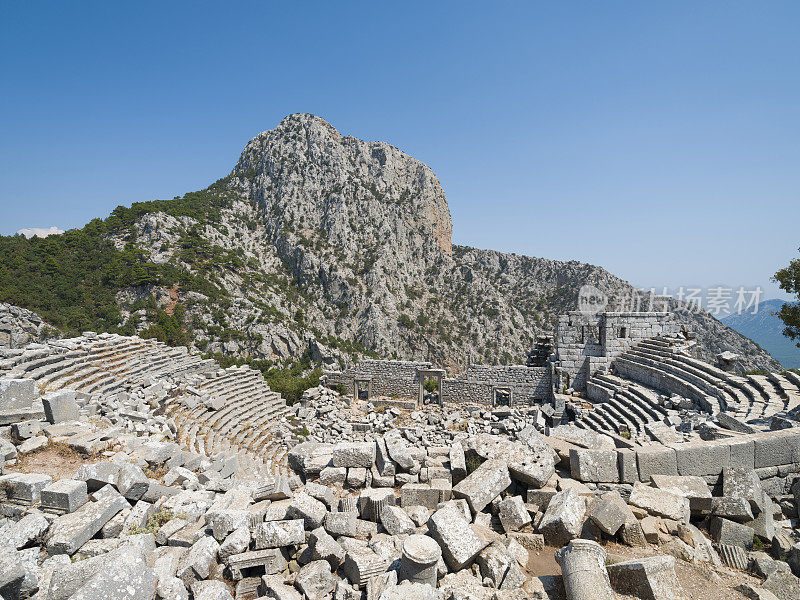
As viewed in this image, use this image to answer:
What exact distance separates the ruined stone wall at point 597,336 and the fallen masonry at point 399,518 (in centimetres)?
1100

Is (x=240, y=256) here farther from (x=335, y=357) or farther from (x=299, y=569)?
(x=299, y=569)

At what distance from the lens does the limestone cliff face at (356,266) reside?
46.9 metres

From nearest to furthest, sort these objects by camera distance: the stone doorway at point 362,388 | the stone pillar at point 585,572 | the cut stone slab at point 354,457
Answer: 1. the stone pillar at point 585,572
2. the cut stone slab at point 354,457
3. the stone doorway at point 362,388

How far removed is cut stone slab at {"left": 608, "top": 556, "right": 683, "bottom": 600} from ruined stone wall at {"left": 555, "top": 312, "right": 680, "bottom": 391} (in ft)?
60.5

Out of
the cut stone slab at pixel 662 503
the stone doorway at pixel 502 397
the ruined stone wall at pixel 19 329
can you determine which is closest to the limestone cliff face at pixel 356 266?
the ruined stone wall at pixel 19 329

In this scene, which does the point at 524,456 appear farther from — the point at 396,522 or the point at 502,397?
the point at 502,397

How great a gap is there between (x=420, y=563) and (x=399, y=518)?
57.3 inches

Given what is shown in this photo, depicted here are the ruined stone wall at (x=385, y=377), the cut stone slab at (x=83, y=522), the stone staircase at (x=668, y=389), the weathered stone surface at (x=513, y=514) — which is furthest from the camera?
the ruined stone wall at (x=385, y=377)

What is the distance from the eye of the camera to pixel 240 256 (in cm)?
5275

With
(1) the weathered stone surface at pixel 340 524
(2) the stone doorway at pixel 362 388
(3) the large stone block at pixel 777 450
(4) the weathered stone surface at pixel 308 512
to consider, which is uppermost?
(3) the large stone block at pixel 777 450

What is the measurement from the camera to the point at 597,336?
21.3m

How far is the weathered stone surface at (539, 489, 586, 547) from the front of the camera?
5102mm

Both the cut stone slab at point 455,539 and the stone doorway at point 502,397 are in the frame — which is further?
the stone doorway at point 502,397

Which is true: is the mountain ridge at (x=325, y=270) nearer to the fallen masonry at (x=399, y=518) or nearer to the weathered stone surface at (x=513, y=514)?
the fallen masonry at (x=399, y=518)
